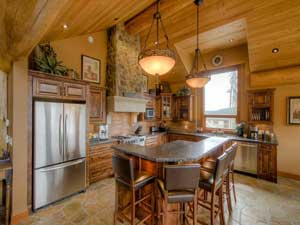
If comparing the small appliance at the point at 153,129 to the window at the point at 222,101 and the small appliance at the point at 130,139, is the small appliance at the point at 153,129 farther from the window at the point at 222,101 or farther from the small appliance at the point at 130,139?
the window at the point at 222,101

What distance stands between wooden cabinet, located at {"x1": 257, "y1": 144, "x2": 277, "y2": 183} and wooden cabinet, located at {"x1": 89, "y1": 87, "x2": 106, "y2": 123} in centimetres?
429

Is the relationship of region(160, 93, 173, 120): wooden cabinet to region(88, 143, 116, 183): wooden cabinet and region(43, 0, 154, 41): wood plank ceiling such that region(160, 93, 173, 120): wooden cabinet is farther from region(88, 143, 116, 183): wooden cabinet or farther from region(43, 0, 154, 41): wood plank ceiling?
region(43, 0, 154, 41): wood plank ceiling

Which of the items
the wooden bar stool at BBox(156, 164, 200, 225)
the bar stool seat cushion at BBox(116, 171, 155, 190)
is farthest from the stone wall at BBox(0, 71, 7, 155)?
the wooden bar stool at BBox(156, 164, 200, 225)

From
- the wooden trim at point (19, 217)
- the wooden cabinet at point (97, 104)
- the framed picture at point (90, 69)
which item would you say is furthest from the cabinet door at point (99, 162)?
the framed picture at point (90, 69)

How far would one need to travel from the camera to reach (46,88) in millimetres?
2883

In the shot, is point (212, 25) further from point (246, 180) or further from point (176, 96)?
point (246, 180)

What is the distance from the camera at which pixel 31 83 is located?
2.69 metres

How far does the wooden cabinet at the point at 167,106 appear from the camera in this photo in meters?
6.30

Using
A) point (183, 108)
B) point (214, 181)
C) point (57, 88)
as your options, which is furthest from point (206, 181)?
point (183, 108)

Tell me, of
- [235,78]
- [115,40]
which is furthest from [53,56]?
[235,78]

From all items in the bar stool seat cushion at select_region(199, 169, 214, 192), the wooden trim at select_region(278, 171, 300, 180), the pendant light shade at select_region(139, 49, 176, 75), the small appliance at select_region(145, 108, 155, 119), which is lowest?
the wooden trim at select_region(278, 171, 300, 180)

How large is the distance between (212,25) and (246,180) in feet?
13.5

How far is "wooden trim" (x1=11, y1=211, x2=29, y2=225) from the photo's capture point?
2.46 meters

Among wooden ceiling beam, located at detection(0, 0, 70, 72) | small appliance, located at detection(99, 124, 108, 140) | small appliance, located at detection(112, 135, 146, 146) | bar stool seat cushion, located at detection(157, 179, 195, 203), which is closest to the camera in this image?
wooden ceiling beam, located at detection(0, 0, 70, 72)
